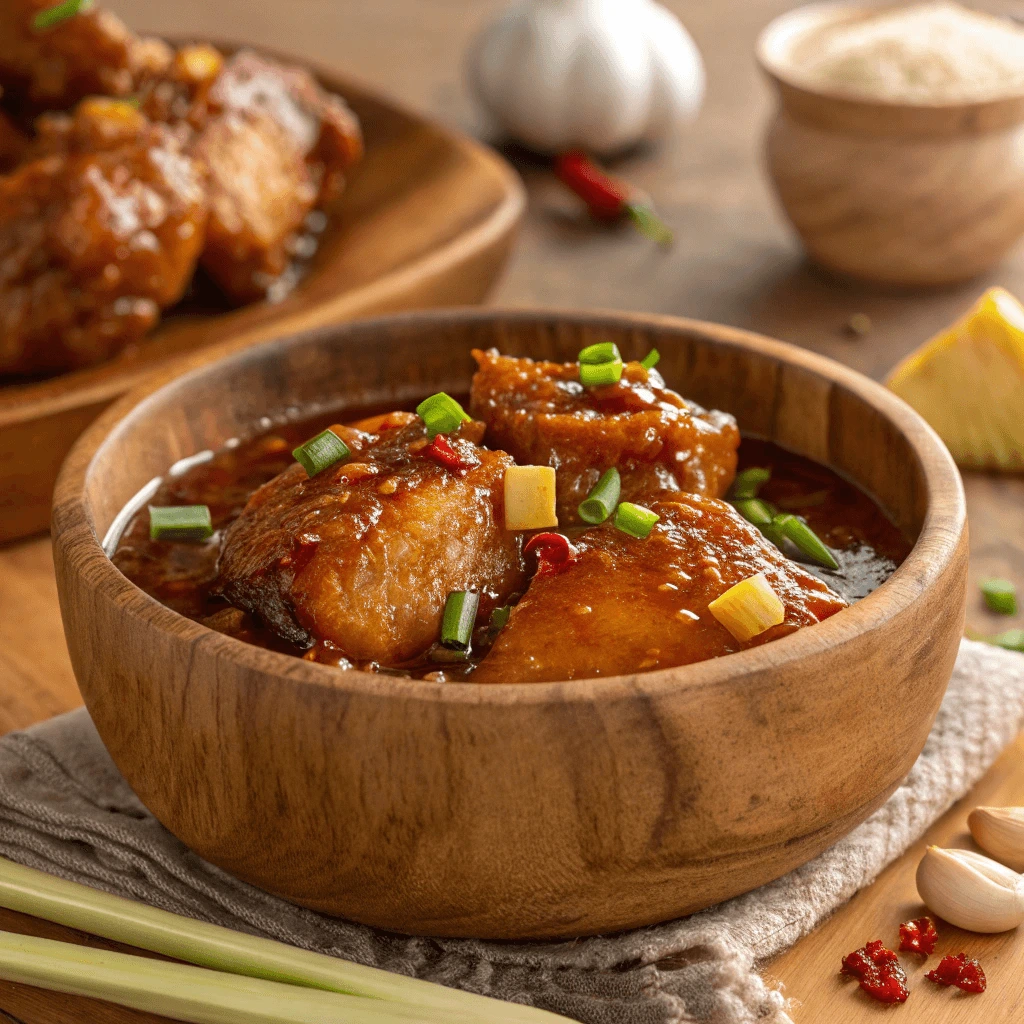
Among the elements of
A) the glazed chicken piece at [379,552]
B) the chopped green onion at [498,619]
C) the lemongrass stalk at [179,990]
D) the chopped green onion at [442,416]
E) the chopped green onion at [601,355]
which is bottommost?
the lemongrass stalk at [179,990]

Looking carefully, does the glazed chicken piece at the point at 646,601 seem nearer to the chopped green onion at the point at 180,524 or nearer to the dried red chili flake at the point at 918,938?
the dried red chili flake at the point at 918,938

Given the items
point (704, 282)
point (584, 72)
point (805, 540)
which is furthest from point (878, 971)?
point (584, 72)

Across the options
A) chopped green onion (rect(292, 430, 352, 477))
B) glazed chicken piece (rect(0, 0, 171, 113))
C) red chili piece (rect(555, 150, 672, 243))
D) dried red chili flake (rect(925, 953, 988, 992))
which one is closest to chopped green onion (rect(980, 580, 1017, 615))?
dried red chili flake (rect(925, 953, 988, 992))

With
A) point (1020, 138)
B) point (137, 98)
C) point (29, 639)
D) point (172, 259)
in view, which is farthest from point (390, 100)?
point (29, 639)

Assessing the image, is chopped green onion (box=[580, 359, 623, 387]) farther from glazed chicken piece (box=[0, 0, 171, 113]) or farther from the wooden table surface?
glazed chicken piece (box=[0, 0, 171, 113])

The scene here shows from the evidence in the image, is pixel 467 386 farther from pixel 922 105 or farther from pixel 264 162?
pixel 922 105

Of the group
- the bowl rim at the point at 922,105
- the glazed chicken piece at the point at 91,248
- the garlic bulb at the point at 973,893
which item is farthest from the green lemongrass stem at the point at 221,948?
the bowl rim at the point at 922,105
